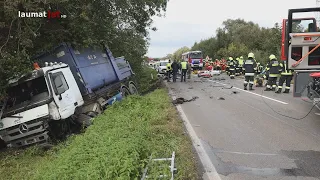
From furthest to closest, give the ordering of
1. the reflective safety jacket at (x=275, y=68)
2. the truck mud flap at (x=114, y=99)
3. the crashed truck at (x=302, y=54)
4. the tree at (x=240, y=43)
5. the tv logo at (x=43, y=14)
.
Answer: the tree at (x=240, y=43) < the reflective safety jacket at (x=275, y=68) < the truck mud flap at (x=114, y=99) < the tv logo at (x=43, y=14) < the crashed truck at (x=302, y=54)

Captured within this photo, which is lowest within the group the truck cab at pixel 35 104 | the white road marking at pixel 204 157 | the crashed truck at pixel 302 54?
the white road marking at pixel 204 157

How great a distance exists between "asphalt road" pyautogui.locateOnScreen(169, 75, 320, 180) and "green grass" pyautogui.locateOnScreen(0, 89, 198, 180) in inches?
23.7

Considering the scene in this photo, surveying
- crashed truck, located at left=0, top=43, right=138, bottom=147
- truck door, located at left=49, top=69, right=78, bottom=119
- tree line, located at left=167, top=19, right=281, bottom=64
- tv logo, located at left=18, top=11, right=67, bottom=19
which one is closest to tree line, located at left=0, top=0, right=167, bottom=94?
tv logo, located at left=18, top=11, right=67, bottom=19

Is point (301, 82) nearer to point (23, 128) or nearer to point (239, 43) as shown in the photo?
point (23, 128)

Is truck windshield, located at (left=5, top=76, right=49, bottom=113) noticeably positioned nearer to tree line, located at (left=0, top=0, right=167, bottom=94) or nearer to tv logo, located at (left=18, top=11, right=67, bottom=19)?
tree line, located at (left=0, top=0, right=167, bottom=94)

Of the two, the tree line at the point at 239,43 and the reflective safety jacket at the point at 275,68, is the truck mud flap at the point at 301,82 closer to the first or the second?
the reflective safety jacket at the point at 275,68

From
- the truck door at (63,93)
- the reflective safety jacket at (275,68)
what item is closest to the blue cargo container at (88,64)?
the truck door at (63,93)

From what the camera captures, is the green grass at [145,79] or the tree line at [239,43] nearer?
the green grass at [145,79]

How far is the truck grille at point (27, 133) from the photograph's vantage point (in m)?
7.33

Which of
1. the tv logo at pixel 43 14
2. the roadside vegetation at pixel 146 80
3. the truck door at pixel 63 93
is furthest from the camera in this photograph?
the roadside vegetation at pixel 146 80

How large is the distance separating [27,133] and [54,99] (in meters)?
0.93

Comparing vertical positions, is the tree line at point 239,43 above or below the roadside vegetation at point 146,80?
above

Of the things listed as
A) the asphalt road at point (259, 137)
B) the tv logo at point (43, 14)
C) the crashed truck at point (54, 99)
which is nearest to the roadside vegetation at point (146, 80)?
the asphalt road at point (259, 137)

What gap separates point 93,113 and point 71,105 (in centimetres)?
123
